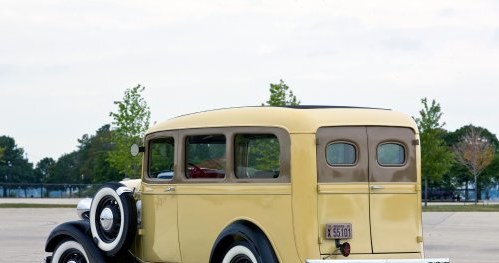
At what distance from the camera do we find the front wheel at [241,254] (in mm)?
8414

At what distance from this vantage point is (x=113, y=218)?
980 cm

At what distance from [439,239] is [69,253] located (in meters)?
13.1

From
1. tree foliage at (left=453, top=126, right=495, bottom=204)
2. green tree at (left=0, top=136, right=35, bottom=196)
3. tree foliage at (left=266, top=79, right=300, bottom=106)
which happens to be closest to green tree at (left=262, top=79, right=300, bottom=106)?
tree foliage at (left=266, top=79, right=300, bottom=106)

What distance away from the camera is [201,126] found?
30.8 feet

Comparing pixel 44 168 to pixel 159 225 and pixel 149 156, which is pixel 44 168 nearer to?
pixel 149 156

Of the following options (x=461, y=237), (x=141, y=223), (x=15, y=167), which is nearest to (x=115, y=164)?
(x=461, y=237)

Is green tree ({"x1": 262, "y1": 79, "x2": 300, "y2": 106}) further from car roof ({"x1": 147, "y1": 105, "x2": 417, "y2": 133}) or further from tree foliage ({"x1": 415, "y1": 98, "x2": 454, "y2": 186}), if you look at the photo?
car roof ({"x1": 147, "y1": 105, "x2": 417, "y2": 133})

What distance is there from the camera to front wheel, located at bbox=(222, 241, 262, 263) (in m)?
8.41

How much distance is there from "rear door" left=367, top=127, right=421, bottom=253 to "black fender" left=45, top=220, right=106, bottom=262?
9.13 ft

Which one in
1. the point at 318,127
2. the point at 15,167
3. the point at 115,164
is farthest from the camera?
the point at 15,167

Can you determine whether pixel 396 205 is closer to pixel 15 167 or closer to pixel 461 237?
pixel 461 237

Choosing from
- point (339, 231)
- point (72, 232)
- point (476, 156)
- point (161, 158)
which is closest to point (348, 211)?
point (339, 231)

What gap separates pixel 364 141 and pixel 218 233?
4.89 feet

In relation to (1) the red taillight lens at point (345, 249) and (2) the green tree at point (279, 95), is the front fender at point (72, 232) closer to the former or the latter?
(1) the red taillight lens at point (345, 249)
